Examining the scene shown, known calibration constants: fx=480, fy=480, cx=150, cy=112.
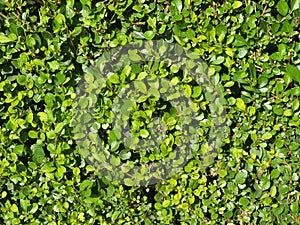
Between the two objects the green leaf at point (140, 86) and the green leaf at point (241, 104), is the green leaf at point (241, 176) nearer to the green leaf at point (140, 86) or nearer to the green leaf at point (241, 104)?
the green leaf at point (241, 104)

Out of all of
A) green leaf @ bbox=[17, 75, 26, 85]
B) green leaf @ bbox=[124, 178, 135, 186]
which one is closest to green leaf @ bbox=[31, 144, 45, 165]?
green leaf @ bbox=[17, 75, 26, 85]

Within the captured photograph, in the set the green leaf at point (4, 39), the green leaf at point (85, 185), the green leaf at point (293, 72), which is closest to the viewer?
the green leaf at point (4, 39)

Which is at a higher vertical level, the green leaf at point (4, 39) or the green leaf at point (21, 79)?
the green leaf at point (4, 39)

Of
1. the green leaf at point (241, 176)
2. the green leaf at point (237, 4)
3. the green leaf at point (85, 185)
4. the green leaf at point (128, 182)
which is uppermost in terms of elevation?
the green leaf at point (237, 4)

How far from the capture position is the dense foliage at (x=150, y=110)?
2514mm

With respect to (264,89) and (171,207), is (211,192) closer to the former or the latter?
(171,207)

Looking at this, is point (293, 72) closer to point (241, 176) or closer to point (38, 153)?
point (241, 176)

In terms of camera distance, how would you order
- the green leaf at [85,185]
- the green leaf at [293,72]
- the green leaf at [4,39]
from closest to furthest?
the green leaf at [4,39]
the green leaf at [293,72]
the green leaf at [85,185]

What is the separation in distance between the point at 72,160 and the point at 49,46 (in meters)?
0.65

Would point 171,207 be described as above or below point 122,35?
below

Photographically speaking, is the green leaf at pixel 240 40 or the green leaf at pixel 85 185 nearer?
the green leaf at pixel 240 40

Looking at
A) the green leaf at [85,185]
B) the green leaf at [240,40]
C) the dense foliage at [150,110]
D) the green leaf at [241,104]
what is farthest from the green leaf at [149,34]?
the green leaf at [85,185]

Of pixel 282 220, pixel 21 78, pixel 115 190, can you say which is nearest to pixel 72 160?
pixel 115 190

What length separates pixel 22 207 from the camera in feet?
9.00
